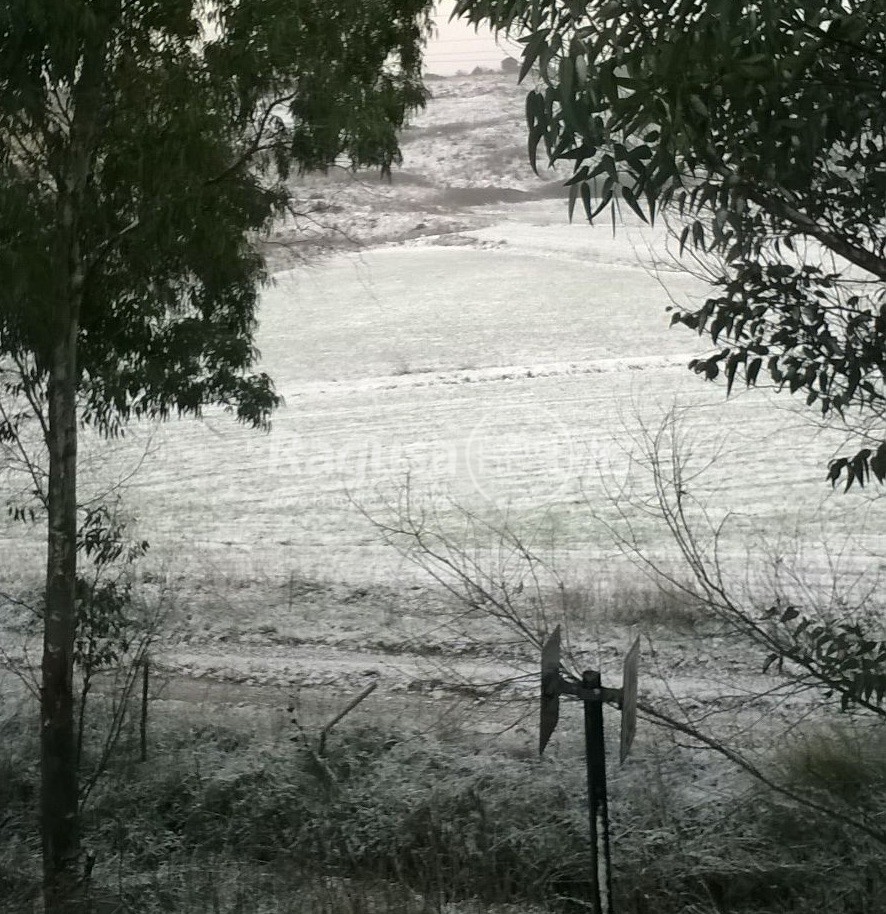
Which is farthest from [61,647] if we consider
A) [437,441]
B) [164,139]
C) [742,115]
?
[742,115]

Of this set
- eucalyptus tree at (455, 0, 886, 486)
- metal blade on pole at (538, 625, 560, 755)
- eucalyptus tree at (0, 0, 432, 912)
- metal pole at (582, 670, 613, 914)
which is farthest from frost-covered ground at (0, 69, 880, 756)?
metal blade on pole at (538, 625, 560, 755)

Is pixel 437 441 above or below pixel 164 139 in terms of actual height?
below

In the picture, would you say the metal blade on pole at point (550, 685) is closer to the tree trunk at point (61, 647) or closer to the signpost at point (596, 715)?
the signpost at point (596, 715)

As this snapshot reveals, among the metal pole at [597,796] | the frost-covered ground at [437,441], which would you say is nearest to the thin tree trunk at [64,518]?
the frost-covered ground at [437,441]

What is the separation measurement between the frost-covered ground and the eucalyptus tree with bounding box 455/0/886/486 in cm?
372

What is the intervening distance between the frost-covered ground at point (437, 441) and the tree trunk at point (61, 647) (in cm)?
197

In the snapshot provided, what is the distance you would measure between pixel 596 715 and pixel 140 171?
3.49m

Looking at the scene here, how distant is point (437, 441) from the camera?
9.16 m

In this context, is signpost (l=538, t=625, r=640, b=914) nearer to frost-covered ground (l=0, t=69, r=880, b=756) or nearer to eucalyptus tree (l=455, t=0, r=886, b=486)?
eucalyptus tree (l=455, t=0, r=886, b=486)

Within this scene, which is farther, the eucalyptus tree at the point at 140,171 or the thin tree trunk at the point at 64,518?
the thin tree trunk at the point at 64,518

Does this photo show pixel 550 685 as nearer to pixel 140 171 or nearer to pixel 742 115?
pixel 742 115

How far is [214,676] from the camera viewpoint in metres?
8.21

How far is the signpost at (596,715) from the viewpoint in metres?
3.22

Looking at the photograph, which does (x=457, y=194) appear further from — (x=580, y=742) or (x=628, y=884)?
(x=628, y=884)
